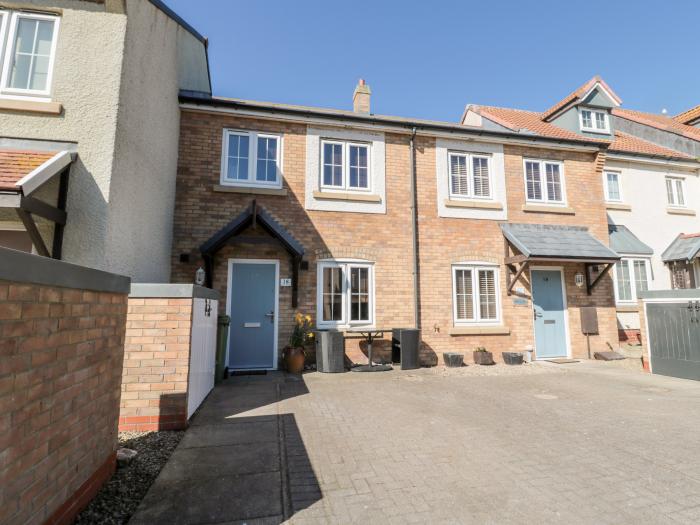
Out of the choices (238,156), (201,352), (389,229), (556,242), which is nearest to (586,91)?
(556,242)

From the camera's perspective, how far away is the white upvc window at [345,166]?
9398 mm

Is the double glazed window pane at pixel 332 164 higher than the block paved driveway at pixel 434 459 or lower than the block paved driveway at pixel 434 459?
higher

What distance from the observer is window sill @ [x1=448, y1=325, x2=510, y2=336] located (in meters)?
9.36

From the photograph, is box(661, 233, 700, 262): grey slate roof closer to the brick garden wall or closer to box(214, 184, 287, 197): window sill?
box(214, 184, 287, 197): window sill

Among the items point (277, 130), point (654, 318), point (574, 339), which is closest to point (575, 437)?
point (654, 318)

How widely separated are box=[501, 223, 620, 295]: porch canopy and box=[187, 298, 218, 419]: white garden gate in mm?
7502

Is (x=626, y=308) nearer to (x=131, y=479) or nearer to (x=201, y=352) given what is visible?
(x=201, y=352)

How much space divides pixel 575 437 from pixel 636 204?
486 inches

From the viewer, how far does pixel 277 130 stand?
30.0 ft

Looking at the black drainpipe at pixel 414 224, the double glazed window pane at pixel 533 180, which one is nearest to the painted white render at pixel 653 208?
the double glazed window pane at pixel 533 180

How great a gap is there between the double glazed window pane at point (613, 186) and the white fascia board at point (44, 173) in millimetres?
15505

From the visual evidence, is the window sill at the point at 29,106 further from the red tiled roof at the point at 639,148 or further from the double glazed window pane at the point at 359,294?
the red tiled roof at the point at 639,148

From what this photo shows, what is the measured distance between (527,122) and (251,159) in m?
10.3

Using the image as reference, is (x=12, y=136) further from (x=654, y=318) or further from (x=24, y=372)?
(x=654, y=318)
